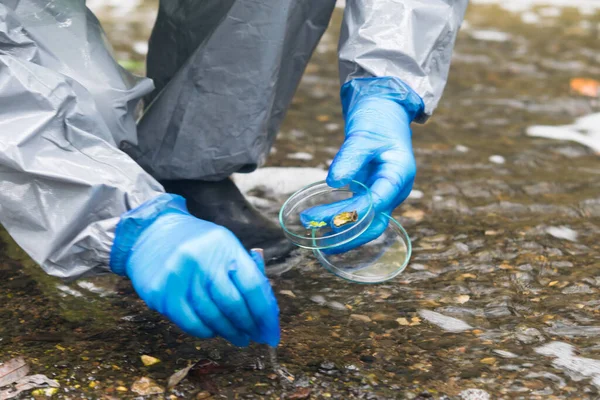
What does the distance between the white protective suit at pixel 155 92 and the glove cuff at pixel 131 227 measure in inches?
0.7

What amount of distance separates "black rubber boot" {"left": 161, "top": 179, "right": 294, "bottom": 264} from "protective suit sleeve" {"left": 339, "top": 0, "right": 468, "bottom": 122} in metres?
0.54

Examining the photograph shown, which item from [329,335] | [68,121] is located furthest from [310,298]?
[68,121]

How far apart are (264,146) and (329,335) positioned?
30.5 inches

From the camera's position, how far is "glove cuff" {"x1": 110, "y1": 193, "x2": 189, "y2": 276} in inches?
61.1

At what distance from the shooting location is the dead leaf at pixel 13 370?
1550mm

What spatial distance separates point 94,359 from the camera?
164cm

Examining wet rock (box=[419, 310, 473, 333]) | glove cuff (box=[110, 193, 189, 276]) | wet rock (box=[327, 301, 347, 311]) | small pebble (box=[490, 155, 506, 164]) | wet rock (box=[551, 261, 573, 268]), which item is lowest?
small pebble (box=[490, 155, 506, 164])

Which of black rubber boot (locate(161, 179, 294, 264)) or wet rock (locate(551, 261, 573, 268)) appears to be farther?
black rubber boot (locate(161, 179, 294, 264))

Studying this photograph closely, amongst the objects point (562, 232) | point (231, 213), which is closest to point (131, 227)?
point (231, 213)

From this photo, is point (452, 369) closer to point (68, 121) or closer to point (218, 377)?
point (218, 377)

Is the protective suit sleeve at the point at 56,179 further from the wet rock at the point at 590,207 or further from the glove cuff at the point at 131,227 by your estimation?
the wet rock at the point at 590,207

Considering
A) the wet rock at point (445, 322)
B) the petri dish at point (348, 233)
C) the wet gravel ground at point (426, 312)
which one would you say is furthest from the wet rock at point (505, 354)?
the petri dish at point (348, 233)

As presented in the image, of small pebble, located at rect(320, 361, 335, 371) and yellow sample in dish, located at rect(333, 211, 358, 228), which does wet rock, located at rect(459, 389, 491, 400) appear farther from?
yellow sample in dish, located at rect(333, 211, 358, 228)

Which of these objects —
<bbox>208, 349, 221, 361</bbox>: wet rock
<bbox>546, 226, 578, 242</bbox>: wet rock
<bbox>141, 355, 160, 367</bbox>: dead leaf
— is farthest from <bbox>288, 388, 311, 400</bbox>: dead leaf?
<bbox>546, 226, 578, 242</bbox>: wet rock
